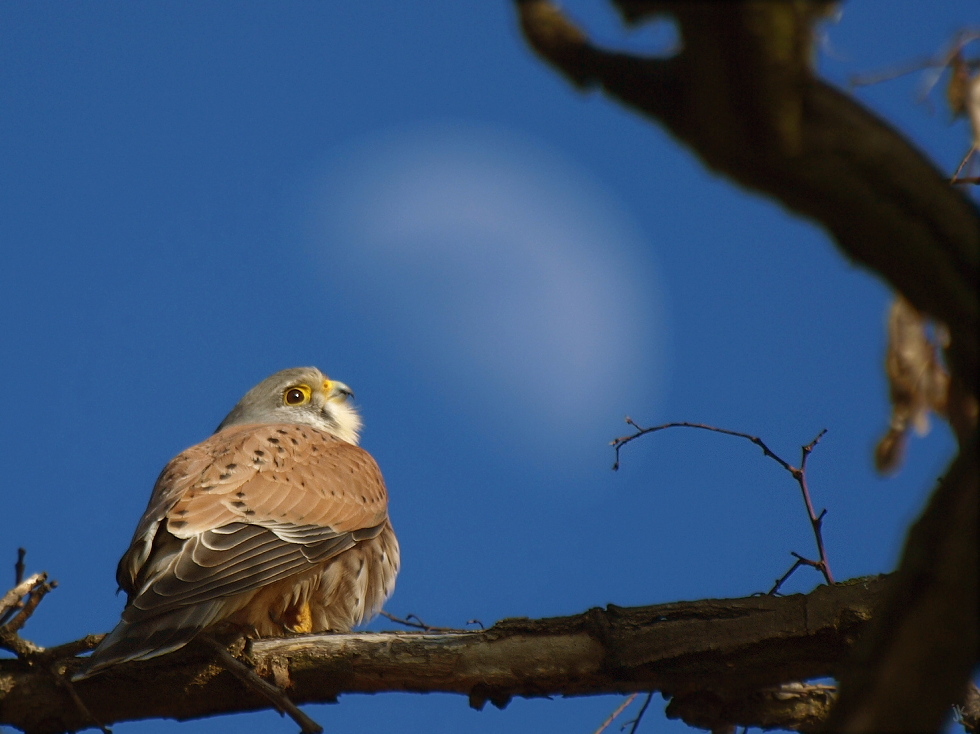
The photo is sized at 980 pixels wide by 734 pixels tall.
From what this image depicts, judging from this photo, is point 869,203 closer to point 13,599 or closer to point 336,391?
point 13,599

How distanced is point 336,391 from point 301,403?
256 mm

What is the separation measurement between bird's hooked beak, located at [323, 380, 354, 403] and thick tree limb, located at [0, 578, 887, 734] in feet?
10.6

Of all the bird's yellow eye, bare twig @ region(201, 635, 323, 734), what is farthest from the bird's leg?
the bird's yellow eye

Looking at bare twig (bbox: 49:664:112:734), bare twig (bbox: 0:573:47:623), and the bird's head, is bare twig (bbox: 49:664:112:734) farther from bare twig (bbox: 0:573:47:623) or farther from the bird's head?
the bird's head

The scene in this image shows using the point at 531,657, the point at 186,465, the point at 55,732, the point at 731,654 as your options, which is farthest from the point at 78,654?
the point at 731,654

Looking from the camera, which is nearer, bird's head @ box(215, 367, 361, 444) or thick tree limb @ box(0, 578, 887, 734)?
thick tree limb @ box(0, 578, 887, 734)

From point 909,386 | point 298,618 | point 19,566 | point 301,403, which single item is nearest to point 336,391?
point 301,403

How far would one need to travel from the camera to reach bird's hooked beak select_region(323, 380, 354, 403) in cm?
650

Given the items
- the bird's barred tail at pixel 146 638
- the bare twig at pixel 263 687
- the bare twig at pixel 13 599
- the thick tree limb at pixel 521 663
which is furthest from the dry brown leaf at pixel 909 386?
the bare twig at pixel 13 599

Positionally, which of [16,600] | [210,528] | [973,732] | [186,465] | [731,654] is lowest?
[973,732]

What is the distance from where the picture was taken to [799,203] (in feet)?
4.36

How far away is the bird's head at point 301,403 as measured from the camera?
634cm

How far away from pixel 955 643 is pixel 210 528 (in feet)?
10.5

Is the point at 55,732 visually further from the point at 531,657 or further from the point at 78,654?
the point at 531,657
